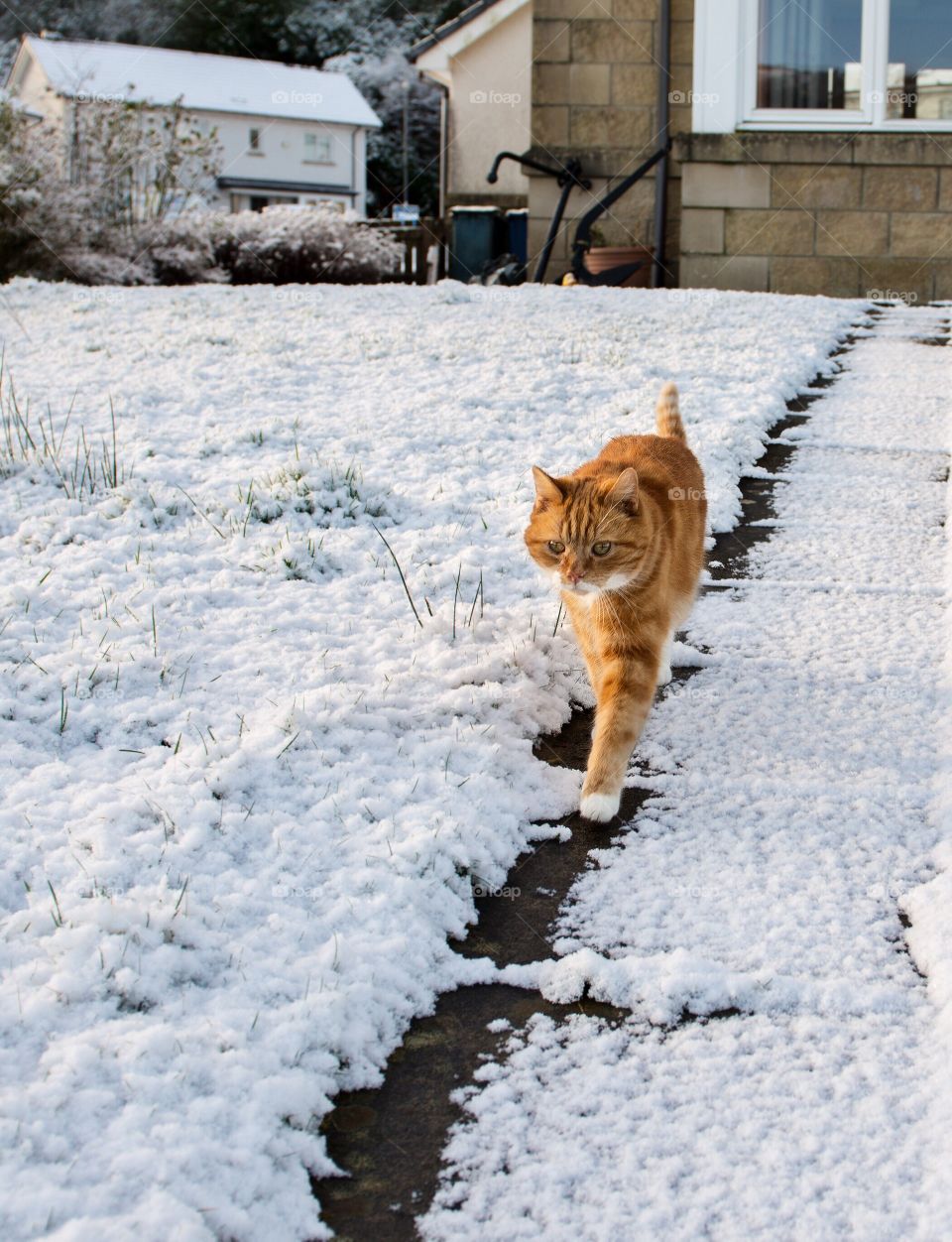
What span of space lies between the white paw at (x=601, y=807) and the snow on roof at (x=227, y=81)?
43695 mm

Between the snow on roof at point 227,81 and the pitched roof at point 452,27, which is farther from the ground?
the snow on roof at point 227,81

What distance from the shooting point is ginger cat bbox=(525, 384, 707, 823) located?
9.11ft

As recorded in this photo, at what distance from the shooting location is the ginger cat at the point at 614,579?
9.11 ft

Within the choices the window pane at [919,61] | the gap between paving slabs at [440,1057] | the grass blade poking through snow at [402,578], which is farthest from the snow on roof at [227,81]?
the gap between paving slabs at [440,1057]

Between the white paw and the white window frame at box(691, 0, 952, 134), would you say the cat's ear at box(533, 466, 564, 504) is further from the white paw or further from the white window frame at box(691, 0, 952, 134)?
the white window frame at box(691, 0, 952, 134)

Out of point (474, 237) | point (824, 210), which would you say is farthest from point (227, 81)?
point (824, 210)

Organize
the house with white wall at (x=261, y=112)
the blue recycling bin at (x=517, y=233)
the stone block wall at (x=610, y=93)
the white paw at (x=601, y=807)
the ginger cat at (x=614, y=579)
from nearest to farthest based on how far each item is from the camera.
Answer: the white paw at (x=601, y=807) → the ginger cat at (x=614, y=579) → the stone block wall at (x=610, y=93) → the blue recycling bin at (x=517, y=233) → the house with white wall at (x=261, y=112)

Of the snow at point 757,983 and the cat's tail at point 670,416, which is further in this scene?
the cat's tail at point 670,416

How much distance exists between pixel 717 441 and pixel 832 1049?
3.88m

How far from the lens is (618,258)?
38.3ft

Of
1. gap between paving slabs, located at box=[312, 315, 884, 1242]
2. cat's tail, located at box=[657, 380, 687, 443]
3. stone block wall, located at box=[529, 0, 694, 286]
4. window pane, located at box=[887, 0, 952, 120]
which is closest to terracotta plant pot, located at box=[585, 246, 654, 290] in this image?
stone block wall, located at box=[529, 0, 694, 286]

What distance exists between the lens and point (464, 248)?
16.1 m

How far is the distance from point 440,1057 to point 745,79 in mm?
10913

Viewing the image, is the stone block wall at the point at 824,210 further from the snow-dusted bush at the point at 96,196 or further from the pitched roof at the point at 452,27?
the pitched roof at the point at 452,27
